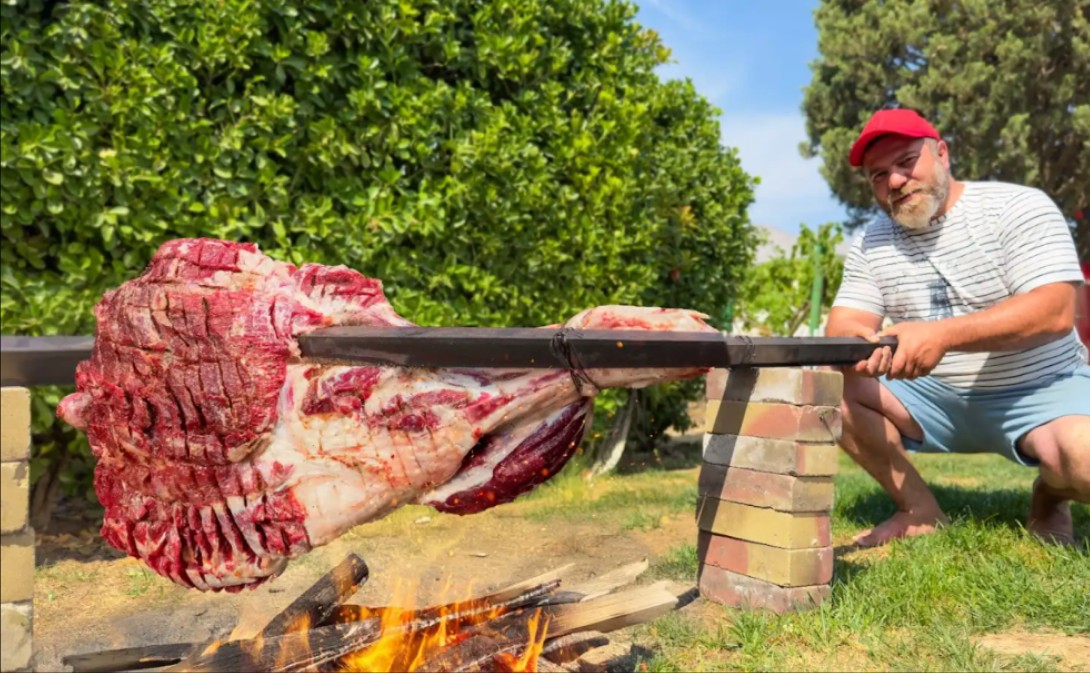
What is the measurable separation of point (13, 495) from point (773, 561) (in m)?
2.16

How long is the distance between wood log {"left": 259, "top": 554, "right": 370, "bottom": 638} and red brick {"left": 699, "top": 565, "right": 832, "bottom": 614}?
123 centimetres

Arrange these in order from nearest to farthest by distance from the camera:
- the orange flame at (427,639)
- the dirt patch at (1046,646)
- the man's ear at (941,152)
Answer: the orange flame at (427,639), the dirt patch at (1046,646), the man's ear at (941,152)

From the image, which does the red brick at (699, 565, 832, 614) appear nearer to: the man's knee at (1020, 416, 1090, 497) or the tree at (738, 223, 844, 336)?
the man's knee at (1020, 416, 1090, 497)

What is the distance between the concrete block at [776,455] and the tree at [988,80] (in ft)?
52.7

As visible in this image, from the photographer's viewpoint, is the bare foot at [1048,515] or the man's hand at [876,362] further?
the bare foot at [1048,515]

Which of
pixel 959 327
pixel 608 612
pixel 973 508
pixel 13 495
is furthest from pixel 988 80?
pixel 13 495

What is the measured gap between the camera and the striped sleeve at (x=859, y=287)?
4.09 metres

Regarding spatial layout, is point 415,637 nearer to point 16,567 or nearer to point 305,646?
point 305,646

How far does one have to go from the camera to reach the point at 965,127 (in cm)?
1697

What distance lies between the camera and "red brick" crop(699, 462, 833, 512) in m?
2.75

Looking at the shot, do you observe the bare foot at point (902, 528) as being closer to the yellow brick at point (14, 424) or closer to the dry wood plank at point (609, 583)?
the dry wood plank at point (609, 583)

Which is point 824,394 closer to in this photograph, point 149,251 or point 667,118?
point 149,251

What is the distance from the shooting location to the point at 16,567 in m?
1.58

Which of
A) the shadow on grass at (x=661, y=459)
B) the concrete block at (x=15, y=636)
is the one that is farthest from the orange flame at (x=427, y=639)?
the shadow on grass at (x=661, y=459)
